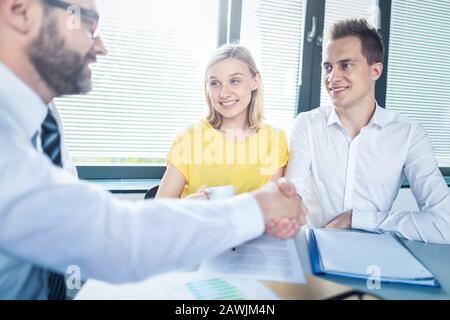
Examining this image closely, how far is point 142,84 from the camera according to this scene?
82.1 inches

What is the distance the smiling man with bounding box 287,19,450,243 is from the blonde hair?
0.68 ft

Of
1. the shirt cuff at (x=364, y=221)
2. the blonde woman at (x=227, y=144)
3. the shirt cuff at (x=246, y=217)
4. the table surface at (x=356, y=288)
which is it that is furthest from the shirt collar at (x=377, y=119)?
the shirt cuff at (x=246, y=217)

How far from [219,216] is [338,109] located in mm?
1200

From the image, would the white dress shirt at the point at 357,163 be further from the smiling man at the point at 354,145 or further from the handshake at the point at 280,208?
the handshake at the point at 280,208

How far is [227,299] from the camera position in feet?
1.99

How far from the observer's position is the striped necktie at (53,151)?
73 cm

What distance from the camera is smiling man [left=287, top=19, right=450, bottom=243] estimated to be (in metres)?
1.45

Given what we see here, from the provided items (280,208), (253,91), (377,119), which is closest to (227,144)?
(253,91)

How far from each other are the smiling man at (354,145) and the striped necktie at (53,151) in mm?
881

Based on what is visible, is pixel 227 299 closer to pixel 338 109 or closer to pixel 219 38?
pixel 338 109

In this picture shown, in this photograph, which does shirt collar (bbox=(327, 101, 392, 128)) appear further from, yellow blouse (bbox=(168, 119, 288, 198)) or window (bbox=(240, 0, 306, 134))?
window (bbox=(240, 0, 306, 134))

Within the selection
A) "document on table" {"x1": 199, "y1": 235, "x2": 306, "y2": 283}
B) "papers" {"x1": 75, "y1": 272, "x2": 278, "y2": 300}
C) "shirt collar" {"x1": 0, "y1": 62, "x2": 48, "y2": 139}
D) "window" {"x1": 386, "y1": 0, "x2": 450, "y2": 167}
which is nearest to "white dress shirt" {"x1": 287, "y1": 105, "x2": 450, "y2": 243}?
"document on table" {"x1": 199, "y1": 235, "x2": 306, "y2": 283}

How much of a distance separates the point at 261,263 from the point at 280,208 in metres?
0.16
